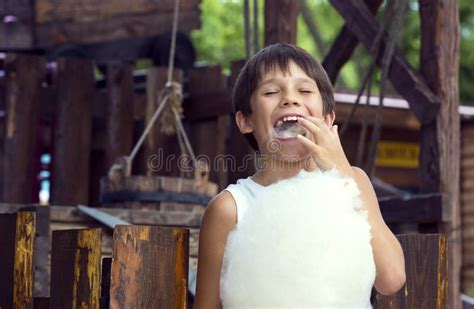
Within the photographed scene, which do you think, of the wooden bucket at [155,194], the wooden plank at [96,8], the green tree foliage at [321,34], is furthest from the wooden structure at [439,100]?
the green tree foliage at [321,34]

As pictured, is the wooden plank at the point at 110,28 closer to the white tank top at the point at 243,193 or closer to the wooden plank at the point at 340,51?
the wooden plank at the point at 340,51

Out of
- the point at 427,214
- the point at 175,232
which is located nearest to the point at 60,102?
the point at 427,214

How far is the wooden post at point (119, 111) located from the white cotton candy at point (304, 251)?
208 inches

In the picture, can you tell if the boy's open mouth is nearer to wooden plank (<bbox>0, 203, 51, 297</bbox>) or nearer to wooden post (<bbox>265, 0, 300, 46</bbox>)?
wooden plank (<bbox>0, 203, 51, 297</bbox>)

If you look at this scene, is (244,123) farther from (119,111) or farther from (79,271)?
(119,111)

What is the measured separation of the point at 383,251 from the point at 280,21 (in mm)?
3898

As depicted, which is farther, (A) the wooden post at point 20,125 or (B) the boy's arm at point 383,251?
(A) the wooden post at point 20,125

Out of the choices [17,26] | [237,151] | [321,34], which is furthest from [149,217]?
[321,34]

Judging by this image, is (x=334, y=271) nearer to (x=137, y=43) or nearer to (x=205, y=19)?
(x=137, y=43)

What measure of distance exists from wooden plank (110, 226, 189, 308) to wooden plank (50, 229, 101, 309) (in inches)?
4.0

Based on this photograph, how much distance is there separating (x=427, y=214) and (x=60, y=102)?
3.46 meters

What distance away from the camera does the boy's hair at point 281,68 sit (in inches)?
117

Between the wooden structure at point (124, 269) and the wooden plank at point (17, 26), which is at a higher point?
the wooden plank at point (17, 26)

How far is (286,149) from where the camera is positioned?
2.86 meters
